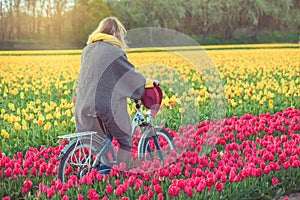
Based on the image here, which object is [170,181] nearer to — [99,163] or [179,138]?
[99,163]

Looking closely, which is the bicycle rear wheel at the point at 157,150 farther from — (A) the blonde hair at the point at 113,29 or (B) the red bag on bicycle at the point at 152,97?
(A) the blonde hair at the point at 113,29

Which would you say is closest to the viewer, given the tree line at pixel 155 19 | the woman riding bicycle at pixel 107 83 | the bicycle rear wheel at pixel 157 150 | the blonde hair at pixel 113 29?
the woman riding bicycle at pixel 107 83

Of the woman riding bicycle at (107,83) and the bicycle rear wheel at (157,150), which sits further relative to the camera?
the bicycle rear wheel at (157,150)

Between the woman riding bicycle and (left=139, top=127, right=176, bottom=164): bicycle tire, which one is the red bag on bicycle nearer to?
the woman riding bicycle

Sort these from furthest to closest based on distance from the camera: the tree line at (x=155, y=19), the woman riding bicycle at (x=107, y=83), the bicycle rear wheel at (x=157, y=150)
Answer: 1. the tree line at (x=155, y=19)
2. the bicycle rear wheel at (x=157, y=150)
3. the woman riding bicycle at (x=107, y=83)

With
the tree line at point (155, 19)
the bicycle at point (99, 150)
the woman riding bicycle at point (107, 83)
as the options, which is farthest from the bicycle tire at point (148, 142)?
the tree line at point (155, 19)

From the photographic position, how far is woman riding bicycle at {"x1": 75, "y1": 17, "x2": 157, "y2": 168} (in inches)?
160

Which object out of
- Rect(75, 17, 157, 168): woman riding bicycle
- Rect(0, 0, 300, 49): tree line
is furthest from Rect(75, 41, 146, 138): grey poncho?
Rect(0, 0, 300, 49): tree line

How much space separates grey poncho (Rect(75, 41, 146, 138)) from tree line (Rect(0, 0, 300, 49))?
3655 cm

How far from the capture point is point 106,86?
407 cm

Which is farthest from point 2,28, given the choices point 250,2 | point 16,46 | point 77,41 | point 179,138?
point 179,138

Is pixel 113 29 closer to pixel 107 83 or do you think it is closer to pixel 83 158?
pixel 107 83

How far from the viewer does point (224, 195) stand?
4023mm

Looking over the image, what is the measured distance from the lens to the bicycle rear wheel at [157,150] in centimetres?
457
